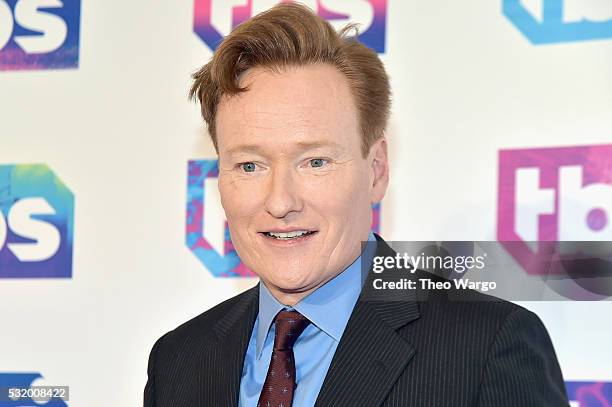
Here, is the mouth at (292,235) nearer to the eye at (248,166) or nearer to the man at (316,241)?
the man at (316,241)

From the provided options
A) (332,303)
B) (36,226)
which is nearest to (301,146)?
(332,303)

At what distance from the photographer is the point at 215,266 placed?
93.0 inches

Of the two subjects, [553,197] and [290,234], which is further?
[553,197]

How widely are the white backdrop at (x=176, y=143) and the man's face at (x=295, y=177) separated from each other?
0.57 m

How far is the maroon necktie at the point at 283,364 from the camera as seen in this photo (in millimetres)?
1601

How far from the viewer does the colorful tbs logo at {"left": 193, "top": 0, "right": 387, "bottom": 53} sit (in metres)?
2.30

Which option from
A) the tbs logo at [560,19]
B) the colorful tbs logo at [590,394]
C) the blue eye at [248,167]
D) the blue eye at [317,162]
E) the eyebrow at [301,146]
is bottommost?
the colorful tbs logo at [590,394]

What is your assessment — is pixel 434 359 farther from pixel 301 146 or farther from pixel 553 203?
pixel 553 203

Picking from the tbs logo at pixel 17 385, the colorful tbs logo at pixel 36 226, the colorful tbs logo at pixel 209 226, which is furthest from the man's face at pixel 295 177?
the tbs logo at pixel 17 385

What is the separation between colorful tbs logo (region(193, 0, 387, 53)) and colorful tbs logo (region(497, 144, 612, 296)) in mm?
492

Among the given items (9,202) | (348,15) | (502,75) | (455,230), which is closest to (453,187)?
(455,230)

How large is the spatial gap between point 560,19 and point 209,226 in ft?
3.33

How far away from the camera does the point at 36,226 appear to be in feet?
8.20

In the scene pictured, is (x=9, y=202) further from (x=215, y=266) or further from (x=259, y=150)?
(x=259, y=150)
